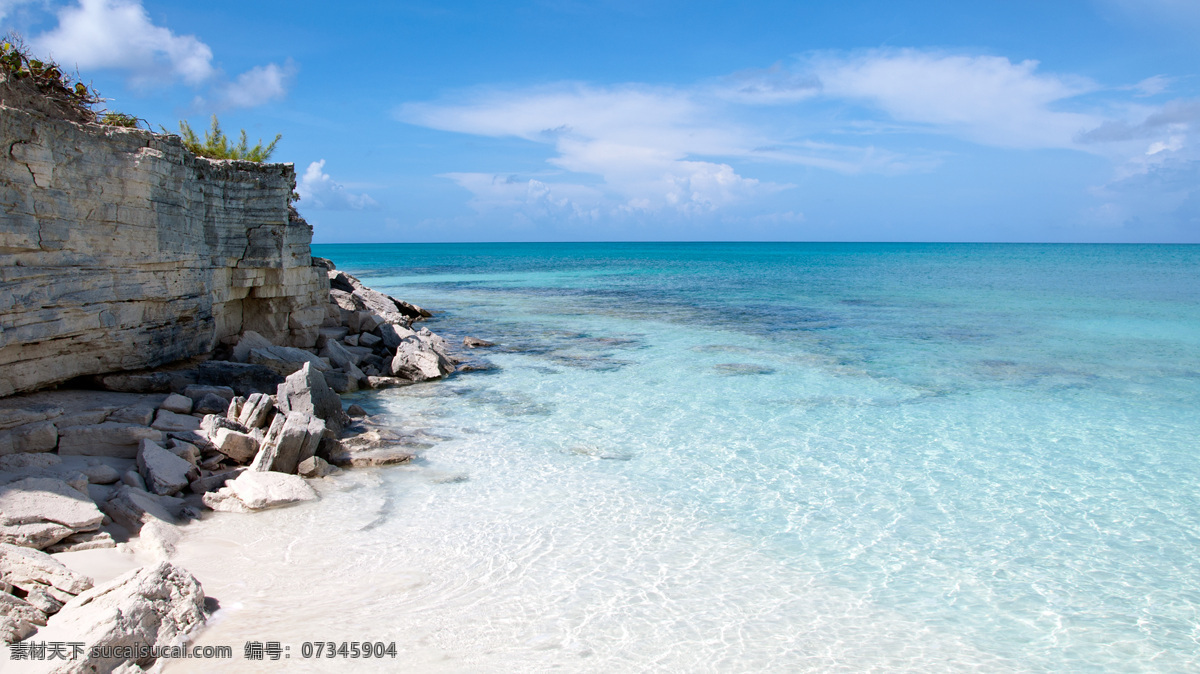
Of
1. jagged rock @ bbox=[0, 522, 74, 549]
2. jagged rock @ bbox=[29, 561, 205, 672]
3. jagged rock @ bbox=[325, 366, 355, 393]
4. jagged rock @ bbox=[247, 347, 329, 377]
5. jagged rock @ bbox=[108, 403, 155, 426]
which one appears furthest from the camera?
jagged rock @ bbox=[325, 366, 355, 393]

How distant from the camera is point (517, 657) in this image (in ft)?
16.6

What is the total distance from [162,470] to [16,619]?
9.72 ft

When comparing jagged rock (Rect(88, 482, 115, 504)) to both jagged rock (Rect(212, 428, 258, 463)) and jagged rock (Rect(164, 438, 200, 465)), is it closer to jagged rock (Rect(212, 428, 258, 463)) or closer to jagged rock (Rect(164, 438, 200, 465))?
jagged rock (Rect(164, 438, 200, 465))

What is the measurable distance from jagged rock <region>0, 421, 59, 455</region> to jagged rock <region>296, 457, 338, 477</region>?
2528 mm

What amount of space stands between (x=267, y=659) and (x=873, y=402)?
10.2 m

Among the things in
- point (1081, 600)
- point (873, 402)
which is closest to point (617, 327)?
point (873, 402)

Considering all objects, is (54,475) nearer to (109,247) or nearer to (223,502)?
(223,502)

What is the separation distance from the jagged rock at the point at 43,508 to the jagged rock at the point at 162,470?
2.74 ft

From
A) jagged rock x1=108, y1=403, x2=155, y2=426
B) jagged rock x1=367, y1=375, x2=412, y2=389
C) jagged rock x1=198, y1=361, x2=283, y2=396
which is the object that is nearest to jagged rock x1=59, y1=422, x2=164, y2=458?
jagged rock x1=108, y1=403, x2=155, y2=426

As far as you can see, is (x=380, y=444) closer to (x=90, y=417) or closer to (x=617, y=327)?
(x=90, y=417)

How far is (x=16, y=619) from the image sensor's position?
4.63 metres

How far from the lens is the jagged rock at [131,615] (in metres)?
4.52

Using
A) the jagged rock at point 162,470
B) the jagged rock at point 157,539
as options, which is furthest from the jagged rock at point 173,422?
the jagged rock at point 157,539

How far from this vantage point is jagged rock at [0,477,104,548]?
5.80 meters
